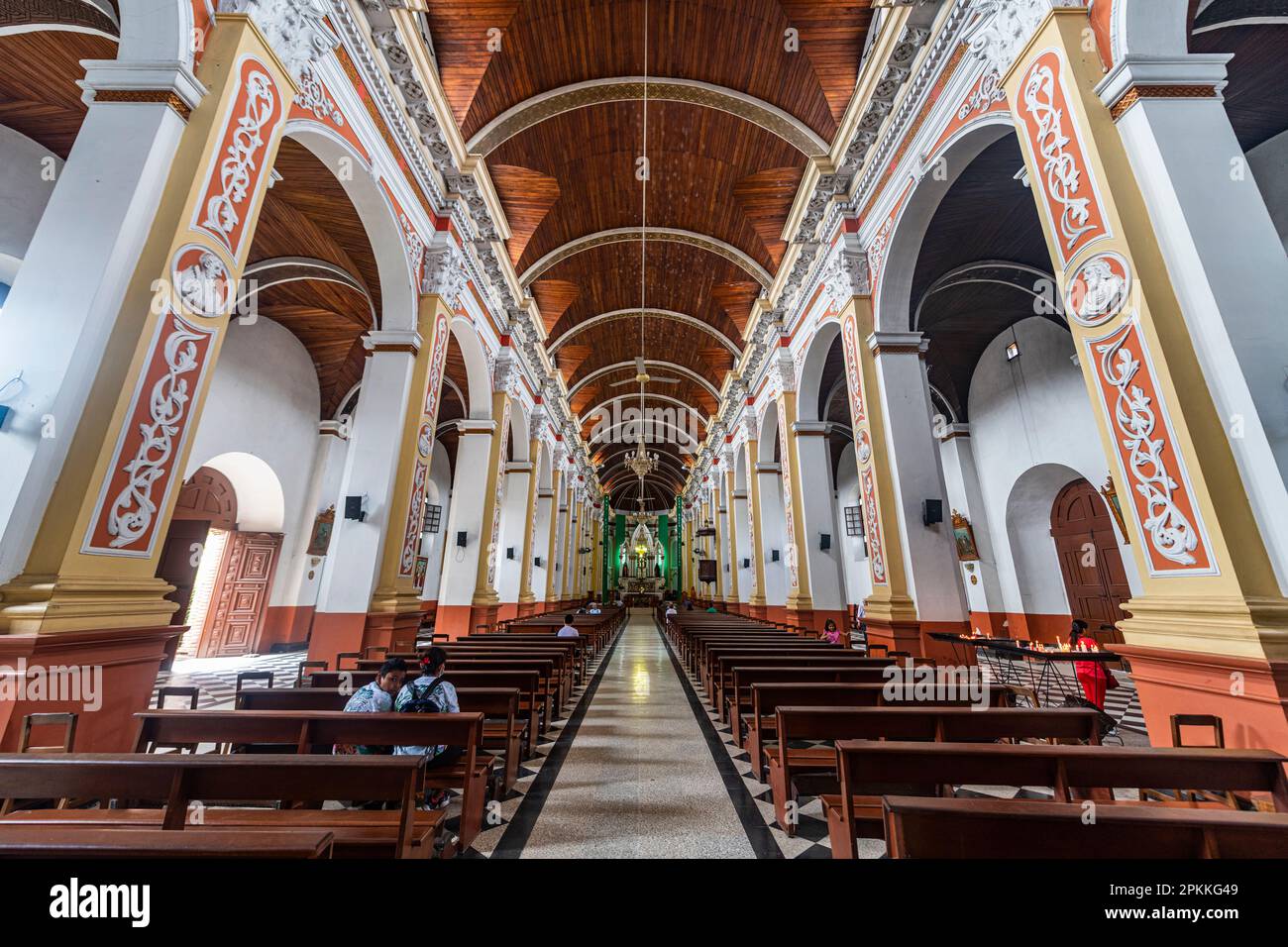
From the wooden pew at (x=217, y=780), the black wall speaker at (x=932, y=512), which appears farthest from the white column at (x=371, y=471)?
the black wall speaker at (x=932, y=512)

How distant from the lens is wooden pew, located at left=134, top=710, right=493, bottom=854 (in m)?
2.16

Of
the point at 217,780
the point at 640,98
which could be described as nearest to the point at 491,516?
the point at 640,98

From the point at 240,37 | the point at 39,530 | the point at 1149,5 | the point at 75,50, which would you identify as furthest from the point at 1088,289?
the point at 75,50

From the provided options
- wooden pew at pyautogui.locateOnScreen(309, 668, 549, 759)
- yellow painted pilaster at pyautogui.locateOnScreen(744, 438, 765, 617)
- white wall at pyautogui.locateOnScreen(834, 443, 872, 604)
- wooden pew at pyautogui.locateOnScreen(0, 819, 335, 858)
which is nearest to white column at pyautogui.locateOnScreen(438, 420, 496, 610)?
wooden pew at pyautogui.locateOnScreen(309, 668, 549, 759)

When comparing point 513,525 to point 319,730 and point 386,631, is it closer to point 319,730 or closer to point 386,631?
point 386,631

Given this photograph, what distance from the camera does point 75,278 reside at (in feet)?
8.47

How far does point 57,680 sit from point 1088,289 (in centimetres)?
595

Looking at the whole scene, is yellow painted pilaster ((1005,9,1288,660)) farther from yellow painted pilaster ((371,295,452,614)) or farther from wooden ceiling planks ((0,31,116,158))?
wooden ceiling planks ((0,31,116,158))

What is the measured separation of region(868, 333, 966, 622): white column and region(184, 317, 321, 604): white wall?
10.8m

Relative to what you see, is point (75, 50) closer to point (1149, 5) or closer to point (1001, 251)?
point (1149, 5)

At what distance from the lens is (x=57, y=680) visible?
2277 mm

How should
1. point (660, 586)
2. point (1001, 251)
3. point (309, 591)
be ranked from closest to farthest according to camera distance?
A: 1. point (1001, 251)
2. point (309, 591)
3. point (660, 586)

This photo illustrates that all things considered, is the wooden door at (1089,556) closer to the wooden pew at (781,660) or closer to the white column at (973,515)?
the white column at (973,515)

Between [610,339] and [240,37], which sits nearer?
[240,37]
